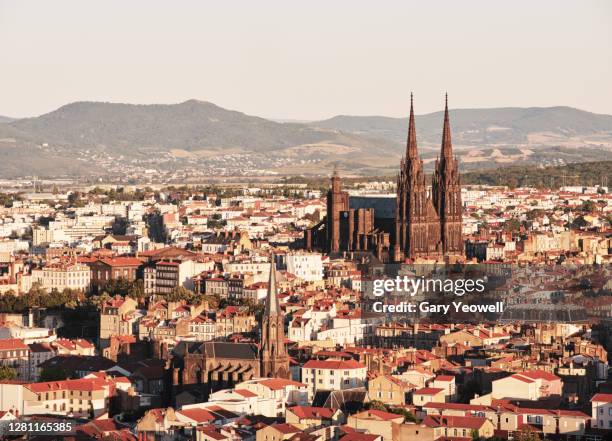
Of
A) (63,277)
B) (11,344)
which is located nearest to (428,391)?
(11,344)

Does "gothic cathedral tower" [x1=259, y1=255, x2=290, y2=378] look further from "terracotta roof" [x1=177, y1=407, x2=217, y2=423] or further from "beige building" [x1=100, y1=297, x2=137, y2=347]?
"beige building" [x1=100, y1=297, x2=137, y2=347]

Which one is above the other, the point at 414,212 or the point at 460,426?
the point at 414,212

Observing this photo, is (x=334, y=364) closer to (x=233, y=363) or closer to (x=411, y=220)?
(x=233, y=363)

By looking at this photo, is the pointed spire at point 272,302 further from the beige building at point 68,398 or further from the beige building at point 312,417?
the beige building at point 312,417

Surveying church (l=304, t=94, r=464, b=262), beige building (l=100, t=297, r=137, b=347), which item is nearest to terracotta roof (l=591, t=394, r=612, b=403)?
beige building (l=100, t=297, r=137, b=347)

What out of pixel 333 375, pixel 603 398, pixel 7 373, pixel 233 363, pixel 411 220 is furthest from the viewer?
pixel 411 220

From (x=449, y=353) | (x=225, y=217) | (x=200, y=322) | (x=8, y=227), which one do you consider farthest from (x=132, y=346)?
(x=225, y=217)

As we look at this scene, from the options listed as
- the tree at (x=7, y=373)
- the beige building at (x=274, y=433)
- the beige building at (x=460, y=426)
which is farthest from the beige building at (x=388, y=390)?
the tree at (x=7, y=373)

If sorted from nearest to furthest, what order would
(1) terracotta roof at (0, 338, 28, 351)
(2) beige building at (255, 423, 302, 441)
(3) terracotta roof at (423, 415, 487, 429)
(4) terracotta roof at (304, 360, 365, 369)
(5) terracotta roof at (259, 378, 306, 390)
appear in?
(2) beige building at (255, 423, 302, 441), (3) terracotta roof at (423, 415, 487, 429), (5) terracotta roof at (259, 378, 306, 390), (4) terracotta roof at (304, 360, 365, 369), (1) terracotta roof at (0, 338, 28, 351)

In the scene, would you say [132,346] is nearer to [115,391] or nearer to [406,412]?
[115,391]
